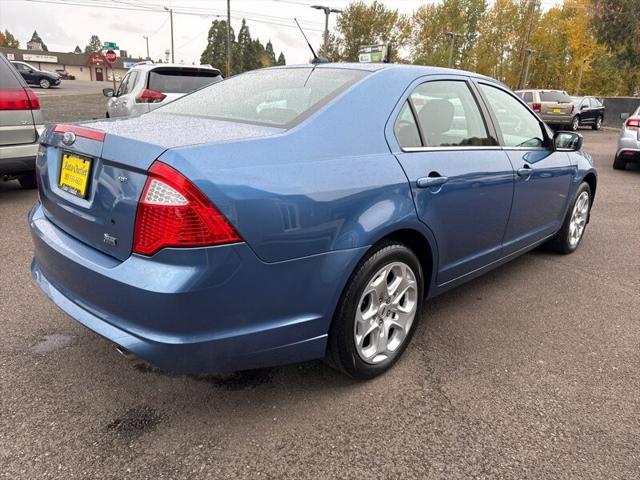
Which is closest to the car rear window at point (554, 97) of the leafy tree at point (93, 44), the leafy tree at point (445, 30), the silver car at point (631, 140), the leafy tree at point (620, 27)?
the leafy tree at point (620, 27)

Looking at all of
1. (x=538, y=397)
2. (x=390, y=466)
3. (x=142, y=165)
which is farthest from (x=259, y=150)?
(x=538, y=397)

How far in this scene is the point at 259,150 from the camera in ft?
6.56

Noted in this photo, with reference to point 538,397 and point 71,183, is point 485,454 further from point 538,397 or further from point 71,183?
point 71,183

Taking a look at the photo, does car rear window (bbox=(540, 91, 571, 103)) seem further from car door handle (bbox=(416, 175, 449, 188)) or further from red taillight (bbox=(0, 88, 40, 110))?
car door handle (bbox=(416, 175, 449, 188))

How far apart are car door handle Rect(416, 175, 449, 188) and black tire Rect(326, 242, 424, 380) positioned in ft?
1.07

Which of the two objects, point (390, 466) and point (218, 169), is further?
point (390, 466)

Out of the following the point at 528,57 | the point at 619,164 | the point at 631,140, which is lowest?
the point at 619,164

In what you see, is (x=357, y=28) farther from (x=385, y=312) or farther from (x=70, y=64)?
(x=70, y=64)

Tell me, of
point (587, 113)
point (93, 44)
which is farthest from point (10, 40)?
point (587, 113)

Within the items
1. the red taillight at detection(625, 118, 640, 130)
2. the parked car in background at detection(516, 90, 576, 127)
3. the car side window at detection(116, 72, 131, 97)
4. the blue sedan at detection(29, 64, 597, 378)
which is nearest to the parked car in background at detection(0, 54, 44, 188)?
the car side window at detection(116, 72, 131, 97)

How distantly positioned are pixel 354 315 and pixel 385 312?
0.31 m

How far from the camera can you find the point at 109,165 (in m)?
2.01

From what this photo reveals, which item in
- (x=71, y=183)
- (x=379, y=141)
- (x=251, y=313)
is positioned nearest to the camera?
(x=251, y=313)

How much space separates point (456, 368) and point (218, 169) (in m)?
1.72
